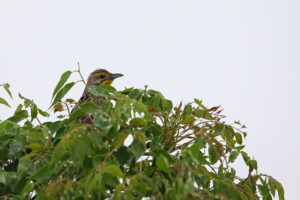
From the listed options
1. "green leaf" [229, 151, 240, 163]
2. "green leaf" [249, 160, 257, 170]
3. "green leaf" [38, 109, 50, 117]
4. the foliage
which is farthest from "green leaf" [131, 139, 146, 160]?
"green leaf" [38, 109, 50, 117]

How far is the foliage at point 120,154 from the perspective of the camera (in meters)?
2.24

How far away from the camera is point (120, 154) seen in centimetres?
250

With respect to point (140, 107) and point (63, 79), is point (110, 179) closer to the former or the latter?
point (140, 107)

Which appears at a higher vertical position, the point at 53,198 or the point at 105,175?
the point at 105,175

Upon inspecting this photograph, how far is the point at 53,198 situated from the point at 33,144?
49 cm

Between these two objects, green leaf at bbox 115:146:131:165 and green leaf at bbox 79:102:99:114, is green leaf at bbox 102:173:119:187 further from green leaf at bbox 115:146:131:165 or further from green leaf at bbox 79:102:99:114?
green leaf at bbox 79:102:99:114

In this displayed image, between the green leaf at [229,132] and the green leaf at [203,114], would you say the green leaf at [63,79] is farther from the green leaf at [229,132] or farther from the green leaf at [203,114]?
the green leaf at [229,132]

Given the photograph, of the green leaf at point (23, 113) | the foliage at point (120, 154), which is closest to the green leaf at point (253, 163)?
the foliage at point (120, 154)

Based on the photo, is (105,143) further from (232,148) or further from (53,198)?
(232,148)

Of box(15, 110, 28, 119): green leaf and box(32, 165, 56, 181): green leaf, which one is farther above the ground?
box(15, 110, 28, 119): green leaf

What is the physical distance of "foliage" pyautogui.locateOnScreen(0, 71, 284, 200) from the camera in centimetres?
224

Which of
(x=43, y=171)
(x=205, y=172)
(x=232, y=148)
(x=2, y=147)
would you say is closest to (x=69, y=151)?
(x=43, y=171)

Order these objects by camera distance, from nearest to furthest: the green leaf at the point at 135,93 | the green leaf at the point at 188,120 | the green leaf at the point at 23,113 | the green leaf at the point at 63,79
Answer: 1. the green leaf at the point at 188,120
2. the green leaf at the point at 63,79
3. the green leaf at the point at 135,93
4. the green leaf at the point at 23,113

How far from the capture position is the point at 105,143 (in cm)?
243
